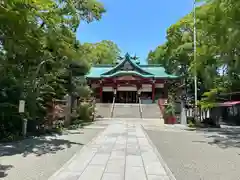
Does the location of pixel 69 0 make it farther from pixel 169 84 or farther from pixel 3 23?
pixel 169 84

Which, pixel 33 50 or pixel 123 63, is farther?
pixel 123 63

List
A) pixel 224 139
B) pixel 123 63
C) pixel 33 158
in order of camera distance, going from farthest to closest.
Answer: pixel 123 63 → pixel 224 139 → pixel 33 158

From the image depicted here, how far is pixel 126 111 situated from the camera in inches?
1206

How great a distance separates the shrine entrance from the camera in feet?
134

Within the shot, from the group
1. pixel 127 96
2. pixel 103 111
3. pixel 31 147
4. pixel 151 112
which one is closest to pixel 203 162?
pixel 31 147

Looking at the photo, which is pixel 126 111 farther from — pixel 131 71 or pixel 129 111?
pixel 131 71

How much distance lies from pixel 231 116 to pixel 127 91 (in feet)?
60.6

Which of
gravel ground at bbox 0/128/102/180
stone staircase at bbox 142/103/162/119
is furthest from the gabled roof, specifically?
gravel ground at bbox 0/128/102/180

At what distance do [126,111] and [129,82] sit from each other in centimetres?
928

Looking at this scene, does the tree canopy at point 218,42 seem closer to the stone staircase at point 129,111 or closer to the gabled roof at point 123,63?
the stone staircase at point 129,111

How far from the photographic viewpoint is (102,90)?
40.0 meters

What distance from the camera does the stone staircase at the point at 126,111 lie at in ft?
94.2

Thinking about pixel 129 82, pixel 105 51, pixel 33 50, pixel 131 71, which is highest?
pixel 105 51

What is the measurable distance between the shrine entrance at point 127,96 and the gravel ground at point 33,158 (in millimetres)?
30458
